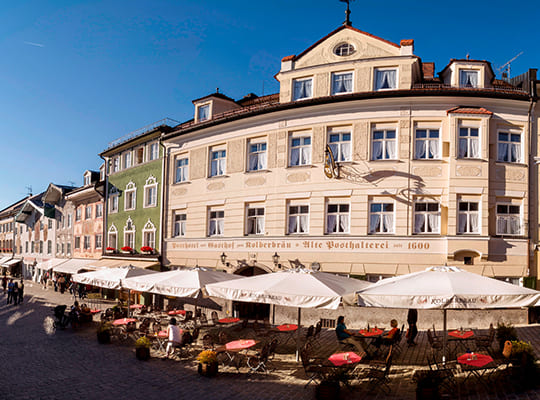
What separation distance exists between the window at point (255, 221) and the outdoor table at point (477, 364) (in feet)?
44.9

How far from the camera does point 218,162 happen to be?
83.6 ft

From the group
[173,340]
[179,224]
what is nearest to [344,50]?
[179,224]

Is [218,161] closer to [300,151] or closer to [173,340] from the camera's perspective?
[300,151]

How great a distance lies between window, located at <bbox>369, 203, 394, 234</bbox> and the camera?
1973cm

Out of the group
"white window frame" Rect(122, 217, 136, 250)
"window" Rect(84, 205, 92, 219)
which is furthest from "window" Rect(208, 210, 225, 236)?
"window" Rect(84, 205, 92, 219)

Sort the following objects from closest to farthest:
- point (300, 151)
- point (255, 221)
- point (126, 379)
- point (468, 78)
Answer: point (126, 379) → point (468, 78) → point (300, 151) → point (255, 221)

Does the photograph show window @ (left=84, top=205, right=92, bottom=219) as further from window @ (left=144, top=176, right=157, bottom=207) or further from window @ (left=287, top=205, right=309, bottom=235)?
window @ (left=287, top=205, right=309, bottom=235)

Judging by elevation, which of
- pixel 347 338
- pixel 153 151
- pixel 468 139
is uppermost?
pixel 153 151

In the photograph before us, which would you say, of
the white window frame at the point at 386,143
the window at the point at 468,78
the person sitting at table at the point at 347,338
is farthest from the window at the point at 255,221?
the window at the point at 468,78

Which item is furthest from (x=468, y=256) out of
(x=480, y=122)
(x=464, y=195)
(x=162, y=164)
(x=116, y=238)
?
(x=116, y=238)

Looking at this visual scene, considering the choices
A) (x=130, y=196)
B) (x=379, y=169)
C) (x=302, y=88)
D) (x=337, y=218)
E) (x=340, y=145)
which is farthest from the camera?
(x=130, y=196)

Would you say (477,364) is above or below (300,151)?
below

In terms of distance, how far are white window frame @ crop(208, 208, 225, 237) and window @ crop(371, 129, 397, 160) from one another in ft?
32.0

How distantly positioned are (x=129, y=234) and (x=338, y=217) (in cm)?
1864
